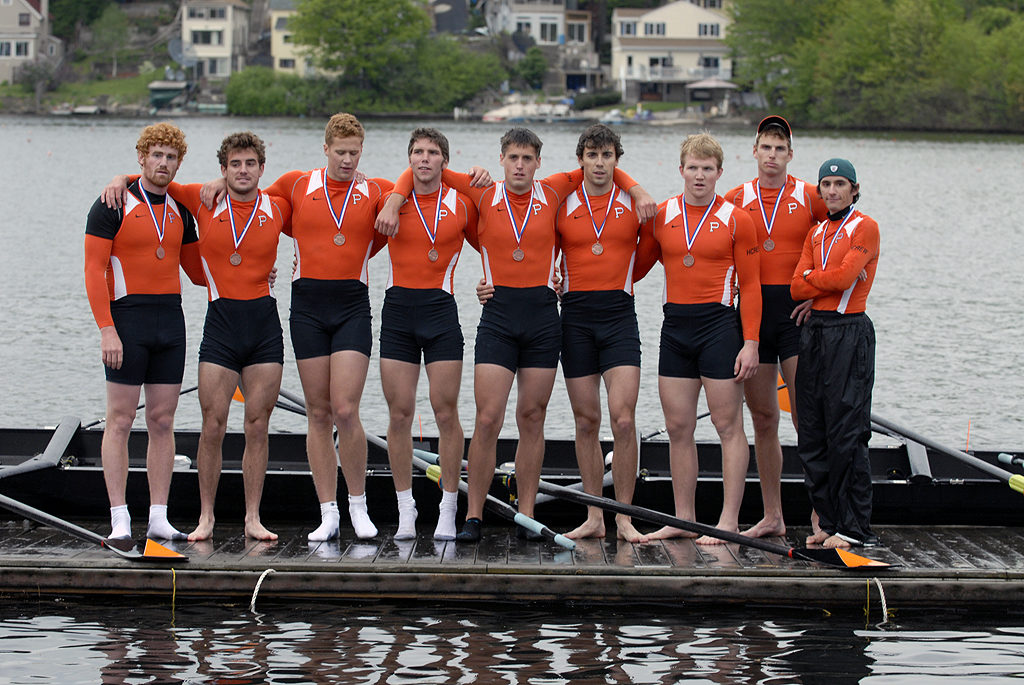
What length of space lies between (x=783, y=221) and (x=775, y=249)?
0.16 meters

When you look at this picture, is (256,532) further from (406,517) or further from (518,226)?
(518,226)

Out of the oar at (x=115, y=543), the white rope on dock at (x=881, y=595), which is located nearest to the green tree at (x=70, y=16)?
the oar at (x=115, y=543)

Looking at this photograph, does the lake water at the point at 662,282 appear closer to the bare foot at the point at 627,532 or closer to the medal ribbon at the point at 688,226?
the bare foot at the point at 627,532

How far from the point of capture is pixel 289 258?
28.9m

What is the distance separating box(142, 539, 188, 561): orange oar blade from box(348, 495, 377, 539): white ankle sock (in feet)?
3.34

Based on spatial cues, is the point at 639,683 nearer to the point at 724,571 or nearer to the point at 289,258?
the point at 724,571

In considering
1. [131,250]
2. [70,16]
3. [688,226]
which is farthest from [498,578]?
[70,16]

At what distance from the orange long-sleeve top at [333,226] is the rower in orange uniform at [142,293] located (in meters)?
0.64

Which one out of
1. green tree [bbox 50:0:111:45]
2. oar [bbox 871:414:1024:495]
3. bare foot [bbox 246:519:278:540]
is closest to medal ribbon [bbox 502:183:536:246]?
bare foot [bbox 246:519:278:540]

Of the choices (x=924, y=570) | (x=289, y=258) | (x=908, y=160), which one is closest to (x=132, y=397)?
(x=924, y=570)

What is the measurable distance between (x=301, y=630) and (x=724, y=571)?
2.36 metres

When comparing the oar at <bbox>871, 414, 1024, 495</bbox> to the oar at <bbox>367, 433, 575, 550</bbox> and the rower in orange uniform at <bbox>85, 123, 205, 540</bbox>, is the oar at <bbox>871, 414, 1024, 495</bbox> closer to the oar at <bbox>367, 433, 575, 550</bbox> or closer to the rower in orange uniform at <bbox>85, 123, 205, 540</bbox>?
the oar at <bbox>367, 433, 575, 550</bbox>

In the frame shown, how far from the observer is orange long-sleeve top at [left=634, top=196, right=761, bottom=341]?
7.71 m

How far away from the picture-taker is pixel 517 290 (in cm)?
772
